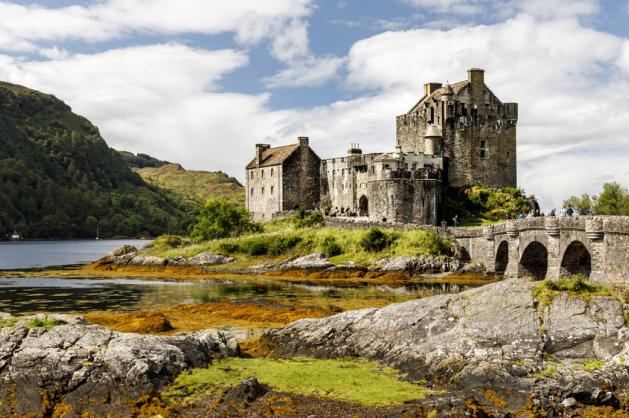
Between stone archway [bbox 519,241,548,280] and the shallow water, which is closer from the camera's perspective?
stone archway [bbox 519,241,548,280]

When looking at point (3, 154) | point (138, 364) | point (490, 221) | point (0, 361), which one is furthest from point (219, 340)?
point (3, 154)

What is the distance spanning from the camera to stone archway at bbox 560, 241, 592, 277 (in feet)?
133

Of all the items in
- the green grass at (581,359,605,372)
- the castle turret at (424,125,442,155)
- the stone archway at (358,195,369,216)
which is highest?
the castle turret at (424,125,442,155)

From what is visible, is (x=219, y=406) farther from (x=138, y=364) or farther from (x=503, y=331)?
(x=503, y=331)

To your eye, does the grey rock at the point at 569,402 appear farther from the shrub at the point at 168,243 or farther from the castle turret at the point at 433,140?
the shrub at the point at 168,243

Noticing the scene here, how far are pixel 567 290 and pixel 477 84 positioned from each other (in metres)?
53.6

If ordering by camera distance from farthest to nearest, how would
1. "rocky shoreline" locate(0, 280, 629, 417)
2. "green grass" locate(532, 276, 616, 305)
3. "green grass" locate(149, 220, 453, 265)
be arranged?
"green grass" locate(149, 220, 453, 265)
"green grass" locate(532, 276, 616, 305)
"rocky shoreline" locate(0, 280, 629, 417)

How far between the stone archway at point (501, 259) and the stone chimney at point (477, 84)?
23119 millimetres

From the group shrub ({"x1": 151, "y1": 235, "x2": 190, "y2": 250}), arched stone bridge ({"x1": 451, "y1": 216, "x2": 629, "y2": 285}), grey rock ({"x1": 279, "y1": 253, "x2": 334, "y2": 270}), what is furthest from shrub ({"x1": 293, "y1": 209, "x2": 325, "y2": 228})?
arched stone bridge ({"x1": 451, "y1": 216, "x2": 629, "y2": 285})

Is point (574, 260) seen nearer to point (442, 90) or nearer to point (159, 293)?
point (159, 293)

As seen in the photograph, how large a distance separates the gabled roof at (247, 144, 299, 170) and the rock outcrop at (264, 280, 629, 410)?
189ft

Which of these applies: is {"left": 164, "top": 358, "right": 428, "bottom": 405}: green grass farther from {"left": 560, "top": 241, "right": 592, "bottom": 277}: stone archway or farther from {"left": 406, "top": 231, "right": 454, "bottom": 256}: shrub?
{"left": 406, "top": 231, "right": 454, "bottom": 256}: shrub

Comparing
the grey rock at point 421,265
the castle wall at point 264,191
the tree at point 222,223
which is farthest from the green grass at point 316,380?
the castle wall at point 264,191

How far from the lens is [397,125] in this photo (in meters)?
77.2
